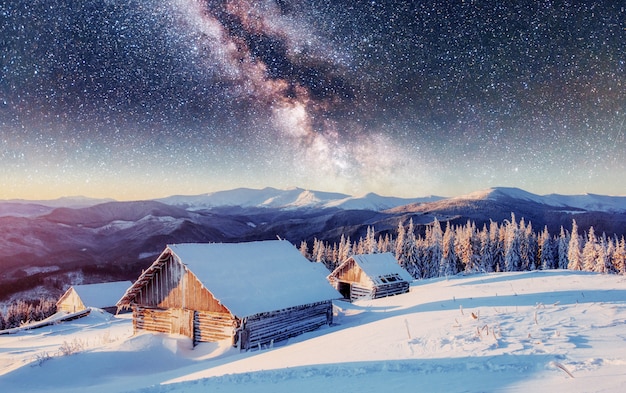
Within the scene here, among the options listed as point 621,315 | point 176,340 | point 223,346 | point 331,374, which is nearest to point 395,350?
point 331,374

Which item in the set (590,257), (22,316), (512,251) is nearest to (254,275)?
(590,257)

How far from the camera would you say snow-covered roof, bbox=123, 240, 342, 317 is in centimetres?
2234

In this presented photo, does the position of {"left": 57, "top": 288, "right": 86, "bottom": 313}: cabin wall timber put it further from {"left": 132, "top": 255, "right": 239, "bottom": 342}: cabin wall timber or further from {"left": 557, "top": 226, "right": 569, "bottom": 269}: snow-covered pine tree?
{"left": 557, "top": 226, "right": 569, "bottom": 269}: snow-covered pine tree

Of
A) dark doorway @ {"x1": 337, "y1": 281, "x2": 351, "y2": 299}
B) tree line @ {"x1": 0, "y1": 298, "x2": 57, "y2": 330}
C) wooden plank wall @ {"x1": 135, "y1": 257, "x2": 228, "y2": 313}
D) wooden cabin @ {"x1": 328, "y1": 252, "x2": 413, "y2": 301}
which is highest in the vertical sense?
wooden plank wall @ {"x1": 135, "y1": 257, "x2": 228, "y2": 313}

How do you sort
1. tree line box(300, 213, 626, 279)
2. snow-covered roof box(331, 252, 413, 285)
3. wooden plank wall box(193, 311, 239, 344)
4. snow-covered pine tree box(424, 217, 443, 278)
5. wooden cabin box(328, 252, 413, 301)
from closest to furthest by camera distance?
wooden plank wall box(193, 311, 239, 344)
wooden cabin box(328, 252, 413, 301)
snow-covered roof box(331, 252, 413, 285)
tree line box(300, 213, 626, 279)
snow-covered pine tree box(424, 217, 443, 278)

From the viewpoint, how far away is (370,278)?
1688 inches

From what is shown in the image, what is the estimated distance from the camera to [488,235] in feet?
273

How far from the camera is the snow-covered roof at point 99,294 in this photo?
58325 millimetres

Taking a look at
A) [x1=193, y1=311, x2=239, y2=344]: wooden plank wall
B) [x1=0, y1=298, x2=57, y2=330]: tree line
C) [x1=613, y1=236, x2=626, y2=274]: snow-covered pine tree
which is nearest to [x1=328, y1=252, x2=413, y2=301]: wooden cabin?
[x1=193, y1=311, x2=239, y2=344]: wooden plank wall

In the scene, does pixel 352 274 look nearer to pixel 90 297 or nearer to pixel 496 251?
pixel 90 297

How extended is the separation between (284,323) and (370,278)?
20.4m

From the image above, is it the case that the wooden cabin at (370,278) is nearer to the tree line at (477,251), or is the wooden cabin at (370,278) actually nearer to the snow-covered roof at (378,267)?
the snow-covered roof at (378,267)

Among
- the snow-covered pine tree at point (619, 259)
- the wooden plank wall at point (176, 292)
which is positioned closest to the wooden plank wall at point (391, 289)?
the wooden plank wall at point (176, 292)

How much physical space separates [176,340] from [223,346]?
294cm
